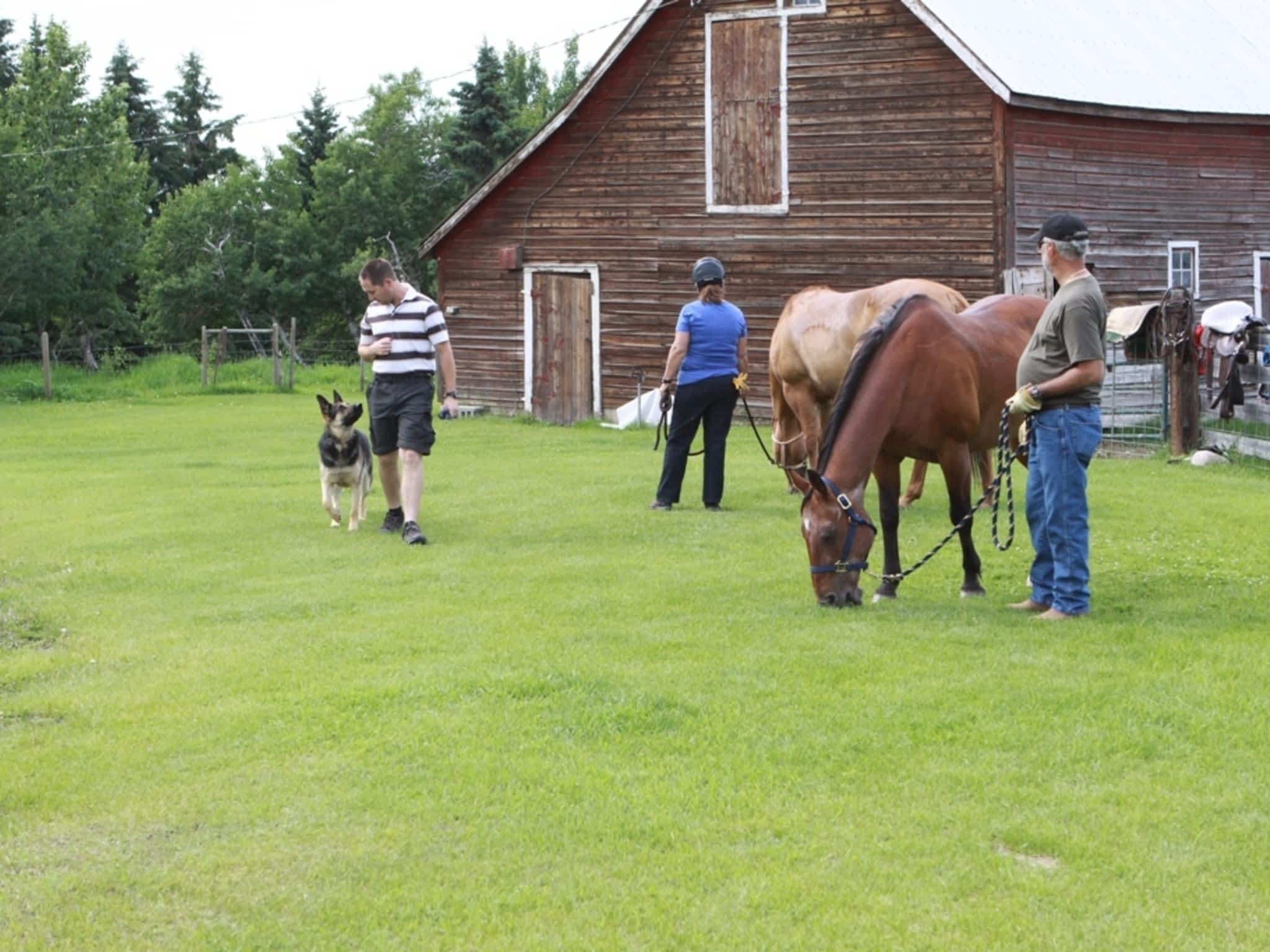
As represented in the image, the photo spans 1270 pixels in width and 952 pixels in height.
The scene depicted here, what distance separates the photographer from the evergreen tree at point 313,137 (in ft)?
208

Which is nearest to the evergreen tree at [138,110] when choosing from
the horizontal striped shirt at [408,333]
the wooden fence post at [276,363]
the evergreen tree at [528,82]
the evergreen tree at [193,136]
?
the evergreen tree at [193,136]

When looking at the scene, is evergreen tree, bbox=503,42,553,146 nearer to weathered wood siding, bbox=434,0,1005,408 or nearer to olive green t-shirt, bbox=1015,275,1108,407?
weathered wood siding, bbox=434,0,1005,408

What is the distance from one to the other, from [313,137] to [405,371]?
2144 inches

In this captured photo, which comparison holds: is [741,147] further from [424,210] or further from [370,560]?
[424,210]

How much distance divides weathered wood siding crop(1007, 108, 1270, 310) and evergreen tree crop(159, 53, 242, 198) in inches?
1914

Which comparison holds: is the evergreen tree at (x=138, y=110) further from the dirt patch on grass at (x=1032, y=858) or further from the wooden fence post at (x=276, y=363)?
the dirt patch on grass at (x=1032, y=858)

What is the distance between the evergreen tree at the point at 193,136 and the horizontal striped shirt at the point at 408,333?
56634 mm

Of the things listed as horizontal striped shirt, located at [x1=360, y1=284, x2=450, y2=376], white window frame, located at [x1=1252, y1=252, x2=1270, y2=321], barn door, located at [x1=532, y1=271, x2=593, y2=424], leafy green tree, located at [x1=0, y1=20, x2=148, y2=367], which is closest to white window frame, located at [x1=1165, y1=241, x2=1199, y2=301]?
white window frame, located at [x1=1252, y1=252, x2=1270, y2=321]

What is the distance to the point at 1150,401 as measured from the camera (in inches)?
732

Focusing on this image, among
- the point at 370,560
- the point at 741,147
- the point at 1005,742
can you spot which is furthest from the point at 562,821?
the point at 741,147

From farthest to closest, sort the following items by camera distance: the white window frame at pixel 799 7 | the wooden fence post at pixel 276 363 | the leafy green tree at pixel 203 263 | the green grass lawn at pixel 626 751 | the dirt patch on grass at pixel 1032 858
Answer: the leafy green tree at pixel 203 263 < the wooden fence post at pixel 276 363 < the white window frame at pixel 799 7 < the dirt patch on grass at pixel 1032 858 < the green grass lawn at pixel 626 751

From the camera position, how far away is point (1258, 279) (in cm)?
Answer: 2580

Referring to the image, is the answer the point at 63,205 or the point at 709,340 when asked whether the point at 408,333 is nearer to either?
the point at 709,340

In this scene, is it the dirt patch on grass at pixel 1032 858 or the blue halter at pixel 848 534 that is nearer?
the dirt patch on grass at pixel 1032 858
